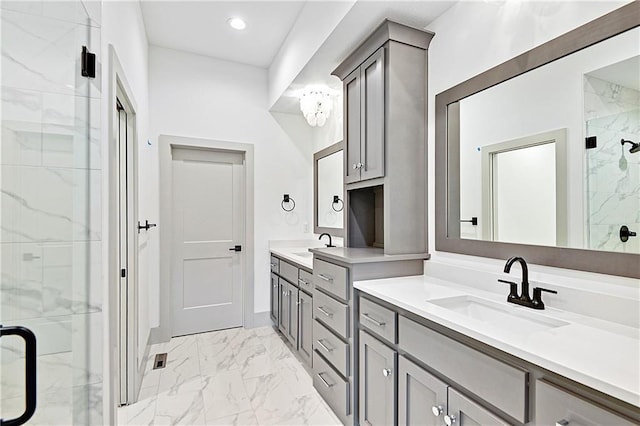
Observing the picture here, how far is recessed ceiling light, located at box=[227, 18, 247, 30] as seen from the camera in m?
2.84

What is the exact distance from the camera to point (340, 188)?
321 cm

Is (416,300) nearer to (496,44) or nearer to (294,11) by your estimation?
(496,44)

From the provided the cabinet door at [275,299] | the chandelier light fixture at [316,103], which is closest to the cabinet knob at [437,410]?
the cabinet door at [275,299]

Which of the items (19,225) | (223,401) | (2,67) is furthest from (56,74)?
(223,401)

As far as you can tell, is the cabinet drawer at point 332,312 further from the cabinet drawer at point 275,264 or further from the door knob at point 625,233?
the door knob at point 625,233

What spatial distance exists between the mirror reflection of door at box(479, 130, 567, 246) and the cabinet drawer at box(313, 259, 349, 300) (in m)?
0.82

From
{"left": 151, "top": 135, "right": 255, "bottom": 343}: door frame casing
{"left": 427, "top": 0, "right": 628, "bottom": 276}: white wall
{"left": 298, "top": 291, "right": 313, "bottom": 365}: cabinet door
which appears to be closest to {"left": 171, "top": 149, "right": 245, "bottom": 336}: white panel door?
{"left": 151, "top": 135, "right": 255, "bottom": 343}: door frame casing

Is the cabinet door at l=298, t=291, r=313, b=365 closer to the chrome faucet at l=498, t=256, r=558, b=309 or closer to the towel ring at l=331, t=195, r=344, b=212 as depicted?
the towel ring at l=331, t=195, r=344, b=212

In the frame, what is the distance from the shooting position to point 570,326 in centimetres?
113

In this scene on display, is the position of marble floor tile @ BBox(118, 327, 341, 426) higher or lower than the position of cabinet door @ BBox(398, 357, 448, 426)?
lower

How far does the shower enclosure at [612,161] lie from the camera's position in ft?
3.72

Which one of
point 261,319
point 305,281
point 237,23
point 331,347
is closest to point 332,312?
point 331,347

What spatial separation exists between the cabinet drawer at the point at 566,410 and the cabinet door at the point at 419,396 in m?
0.37

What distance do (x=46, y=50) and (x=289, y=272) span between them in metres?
2.28
